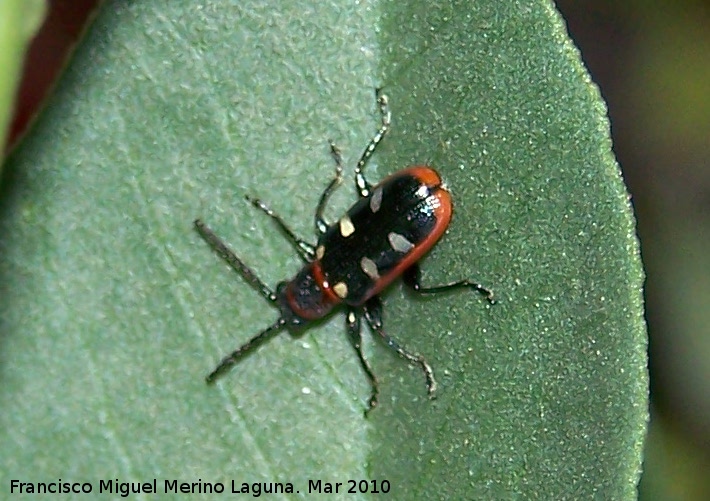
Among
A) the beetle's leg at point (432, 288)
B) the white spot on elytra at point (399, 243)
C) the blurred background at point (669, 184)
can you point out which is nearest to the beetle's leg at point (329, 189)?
the white spot on elytra at point (399, 243)

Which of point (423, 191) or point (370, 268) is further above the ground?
point (423, 191)

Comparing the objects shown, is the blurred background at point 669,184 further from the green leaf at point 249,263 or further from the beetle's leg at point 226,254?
the beetle's leg at point 226,254

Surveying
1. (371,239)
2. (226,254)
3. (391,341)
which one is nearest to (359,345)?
(391,341)

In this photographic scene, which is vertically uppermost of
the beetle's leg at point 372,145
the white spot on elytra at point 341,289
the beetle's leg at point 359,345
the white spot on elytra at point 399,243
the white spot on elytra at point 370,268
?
the beetle's leg at point 372,145

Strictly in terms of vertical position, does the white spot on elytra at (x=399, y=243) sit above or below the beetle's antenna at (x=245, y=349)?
above

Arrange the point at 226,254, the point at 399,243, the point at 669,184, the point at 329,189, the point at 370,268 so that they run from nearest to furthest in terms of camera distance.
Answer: the point at 226,254
the point at 329,189
the point at 399,243
the point at 370,268
the point at 669,184

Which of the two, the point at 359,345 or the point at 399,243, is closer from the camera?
the point at 359,345

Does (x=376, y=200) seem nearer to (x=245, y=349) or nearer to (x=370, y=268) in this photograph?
(x=370, y=268)
